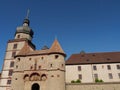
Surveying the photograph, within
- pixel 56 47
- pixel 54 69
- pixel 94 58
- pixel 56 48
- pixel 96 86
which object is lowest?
pixel 96 86

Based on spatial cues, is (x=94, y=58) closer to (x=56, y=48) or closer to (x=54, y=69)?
(x=56, y=48)

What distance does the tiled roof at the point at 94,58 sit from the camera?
43688mm

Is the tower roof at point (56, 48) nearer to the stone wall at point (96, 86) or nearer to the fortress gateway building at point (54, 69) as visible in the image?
the fortress gateway building at point (54, 69)

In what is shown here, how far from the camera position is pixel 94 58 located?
150ft

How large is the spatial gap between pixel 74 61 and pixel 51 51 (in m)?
10.0

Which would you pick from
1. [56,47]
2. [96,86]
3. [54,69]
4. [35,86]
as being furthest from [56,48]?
[96,86]

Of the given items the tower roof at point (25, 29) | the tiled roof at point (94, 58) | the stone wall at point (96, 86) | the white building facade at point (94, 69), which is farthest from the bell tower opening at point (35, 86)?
the tower roof at point (25, 29)

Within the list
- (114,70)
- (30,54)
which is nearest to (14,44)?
(30,54)

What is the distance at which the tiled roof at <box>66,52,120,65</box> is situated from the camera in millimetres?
43688

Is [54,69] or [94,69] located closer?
[54,69]

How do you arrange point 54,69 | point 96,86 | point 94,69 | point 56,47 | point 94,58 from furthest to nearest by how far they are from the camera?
1. point 94,58
2. point 94,69
3. point 56,47
4. point 54,69
5. point 96,86

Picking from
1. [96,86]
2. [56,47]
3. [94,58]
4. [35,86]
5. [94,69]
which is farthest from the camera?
[94,58]

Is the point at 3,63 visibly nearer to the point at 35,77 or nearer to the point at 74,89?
the point at 35,77

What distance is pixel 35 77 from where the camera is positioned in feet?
118
